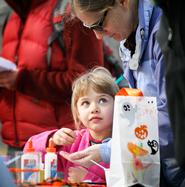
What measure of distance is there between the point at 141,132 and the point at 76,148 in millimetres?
702

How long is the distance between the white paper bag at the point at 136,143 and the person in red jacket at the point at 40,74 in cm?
117

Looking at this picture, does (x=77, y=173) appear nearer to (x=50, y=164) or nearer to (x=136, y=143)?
(x=50, y=164)

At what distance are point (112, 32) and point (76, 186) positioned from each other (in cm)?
73

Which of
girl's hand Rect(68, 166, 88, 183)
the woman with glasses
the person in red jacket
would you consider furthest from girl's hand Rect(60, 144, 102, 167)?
the person in red jacket

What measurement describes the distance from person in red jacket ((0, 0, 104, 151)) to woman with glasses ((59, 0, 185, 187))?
29.6 inches

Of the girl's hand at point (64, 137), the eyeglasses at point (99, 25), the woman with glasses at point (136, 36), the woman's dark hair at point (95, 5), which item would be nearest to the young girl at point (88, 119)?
the girl's hand at point (64, 137)

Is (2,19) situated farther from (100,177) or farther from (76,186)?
(76,186)

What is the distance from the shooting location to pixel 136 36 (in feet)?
6.19

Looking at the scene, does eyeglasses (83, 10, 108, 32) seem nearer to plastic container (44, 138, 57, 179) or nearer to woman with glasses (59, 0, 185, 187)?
woman with glasses (59, 0, 185, 187)

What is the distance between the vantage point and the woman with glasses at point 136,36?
174 centimetres

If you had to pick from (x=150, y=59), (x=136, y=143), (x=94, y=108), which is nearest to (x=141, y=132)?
(x=136, y=143)

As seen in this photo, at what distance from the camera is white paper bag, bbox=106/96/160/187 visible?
1605 millimetres

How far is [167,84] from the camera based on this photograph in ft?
4.28

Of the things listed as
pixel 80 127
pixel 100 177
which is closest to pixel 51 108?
pixel 80 127
